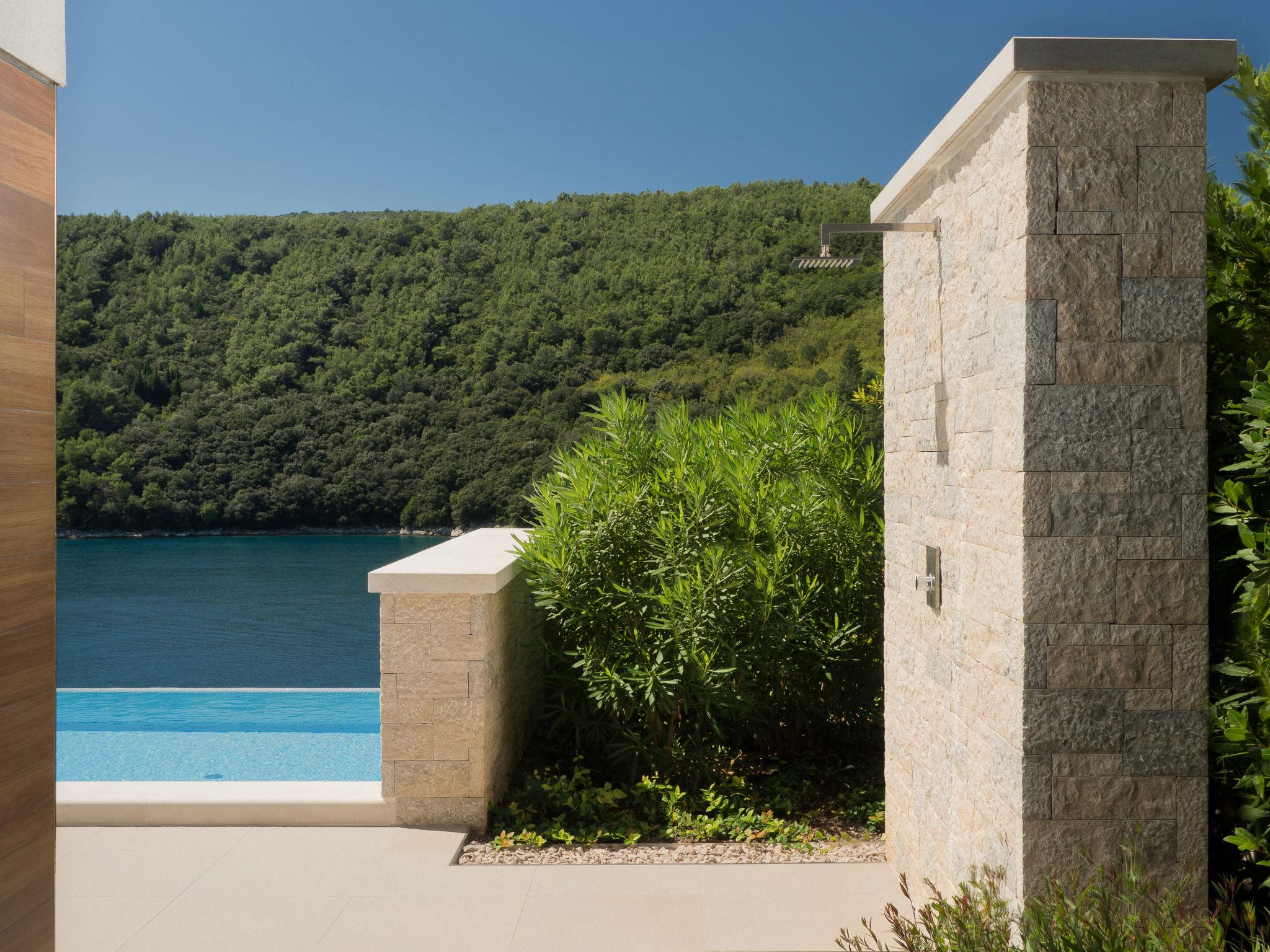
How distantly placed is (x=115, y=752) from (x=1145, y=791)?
18.7 feet

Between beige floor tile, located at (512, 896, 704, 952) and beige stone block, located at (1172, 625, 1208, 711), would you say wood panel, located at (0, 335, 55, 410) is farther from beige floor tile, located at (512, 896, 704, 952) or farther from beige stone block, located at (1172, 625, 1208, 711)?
beige stone block, located at (1172, 625, 1208, 711)

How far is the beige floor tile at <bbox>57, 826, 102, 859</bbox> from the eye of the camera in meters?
3.35

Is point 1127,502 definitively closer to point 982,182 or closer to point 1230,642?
point 1230,642

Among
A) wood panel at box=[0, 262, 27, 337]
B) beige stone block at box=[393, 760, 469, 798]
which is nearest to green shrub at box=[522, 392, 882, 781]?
beige stone block at box=[393, 760, 469, 798]

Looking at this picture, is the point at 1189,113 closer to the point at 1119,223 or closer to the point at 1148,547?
the point at 1119,223

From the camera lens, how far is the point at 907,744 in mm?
2975

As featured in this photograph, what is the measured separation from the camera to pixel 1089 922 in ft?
5.84

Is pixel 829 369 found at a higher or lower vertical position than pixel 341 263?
lower

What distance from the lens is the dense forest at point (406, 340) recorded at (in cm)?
2175

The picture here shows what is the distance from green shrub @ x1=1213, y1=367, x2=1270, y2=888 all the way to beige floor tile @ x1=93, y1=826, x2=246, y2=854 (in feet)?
10.5

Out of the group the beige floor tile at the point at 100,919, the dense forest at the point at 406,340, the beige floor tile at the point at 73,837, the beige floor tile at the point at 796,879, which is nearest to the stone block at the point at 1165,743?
the beige floor tile at the point at 796,879

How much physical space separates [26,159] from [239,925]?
2.24m

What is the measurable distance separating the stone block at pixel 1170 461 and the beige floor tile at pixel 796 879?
1.75m

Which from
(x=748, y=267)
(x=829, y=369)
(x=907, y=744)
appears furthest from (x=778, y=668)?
(x=748, y=267)
